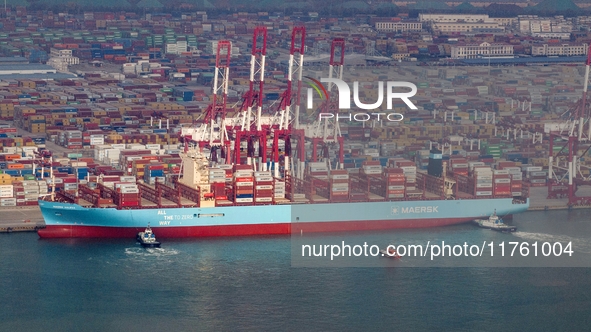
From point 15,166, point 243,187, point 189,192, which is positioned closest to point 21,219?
point 189,192

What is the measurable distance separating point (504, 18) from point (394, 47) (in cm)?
933

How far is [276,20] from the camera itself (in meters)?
60.0

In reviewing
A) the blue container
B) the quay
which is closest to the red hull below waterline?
the quay

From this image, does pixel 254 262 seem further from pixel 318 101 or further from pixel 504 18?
pixel 504 18

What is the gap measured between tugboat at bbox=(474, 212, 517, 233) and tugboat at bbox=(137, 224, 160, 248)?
5.45 metres

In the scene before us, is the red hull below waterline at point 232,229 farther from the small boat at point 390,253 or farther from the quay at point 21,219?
the small boat at point 390,253

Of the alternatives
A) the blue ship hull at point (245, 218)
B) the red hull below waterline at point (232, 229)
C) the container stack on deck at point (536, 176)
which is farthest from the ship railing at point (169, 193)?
the container stack on deck at point (536, 176)

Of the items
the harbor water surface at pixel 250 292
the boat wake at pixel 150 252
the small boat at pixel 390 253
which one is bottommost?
the harbor water surface at pixel 250 292

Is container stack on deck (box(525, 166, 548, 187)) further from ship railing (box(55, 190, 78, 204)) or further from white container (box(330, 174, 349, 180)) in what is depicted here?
ship railing (box(55, 190, 78, 204))

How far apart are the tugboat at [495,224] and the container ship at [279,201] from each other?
198 millimetres

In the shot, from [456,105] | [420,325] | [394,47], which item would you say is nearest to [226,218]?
[420,325]

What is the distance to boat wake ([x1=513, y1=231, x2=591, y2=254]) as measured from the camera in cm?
2314

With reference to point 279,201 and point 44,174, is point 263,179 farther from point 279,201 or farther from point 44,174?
point 44,174

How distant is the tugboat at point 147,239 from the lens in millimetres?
23219
